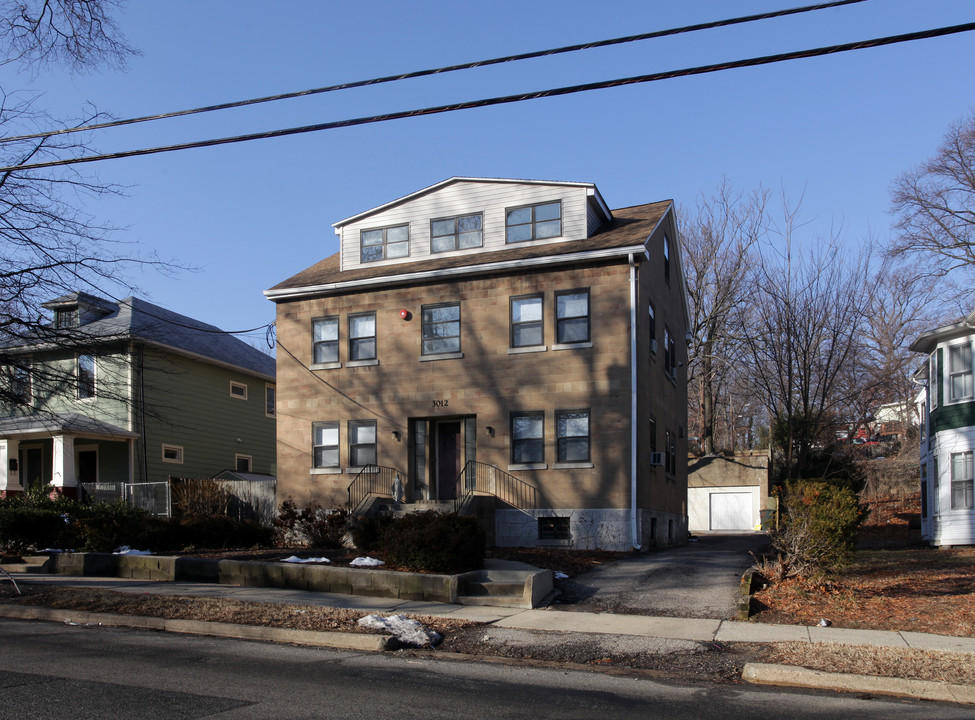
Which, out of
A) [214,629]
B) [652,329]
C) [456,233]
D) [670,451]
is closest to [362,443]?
[456,233]

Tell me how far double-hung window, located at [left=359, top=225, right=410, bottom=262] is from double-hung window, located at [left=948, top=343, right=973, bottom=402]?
15.1m

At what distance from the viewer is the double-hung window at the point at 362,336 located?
21.9 meters

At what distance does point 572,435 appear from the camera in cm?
1947

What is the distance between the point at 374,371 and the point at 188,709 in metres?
15.3

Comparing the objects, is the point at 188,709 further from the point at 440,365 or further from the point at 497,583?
the point at 440,365

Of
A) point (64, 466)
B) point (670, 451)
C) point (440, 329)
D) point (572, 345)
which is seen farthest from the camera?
point (64, 466)

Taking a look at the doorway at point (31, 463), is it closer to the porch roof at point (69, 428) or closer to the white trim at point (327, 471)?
the porch roof at point (69, 428)

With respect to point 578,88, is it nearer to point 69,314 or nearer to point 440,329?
point 440,329

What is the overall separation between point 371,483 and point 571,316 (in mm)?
6361

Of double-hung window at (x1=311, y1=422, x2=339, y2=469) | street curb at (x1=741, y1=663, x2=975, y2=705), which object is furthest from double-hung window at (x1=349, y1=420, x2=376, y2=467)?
street curb at (x1=741, y1=663, x2=975, y2=705)

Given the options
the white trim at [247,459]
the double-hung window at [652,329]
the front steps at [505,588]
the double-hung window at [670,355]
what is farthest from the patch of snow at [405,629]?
the white trim at [247,459]

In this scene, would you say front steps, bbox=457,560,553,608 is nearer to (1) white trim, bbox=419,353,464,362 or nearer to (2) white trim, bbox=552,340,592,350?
(2) white trim, bbox=552,340,592,350

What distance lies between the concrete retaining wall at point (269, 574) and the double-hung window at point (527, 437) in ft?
23.4

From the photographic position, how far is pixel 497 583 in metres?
12.9
